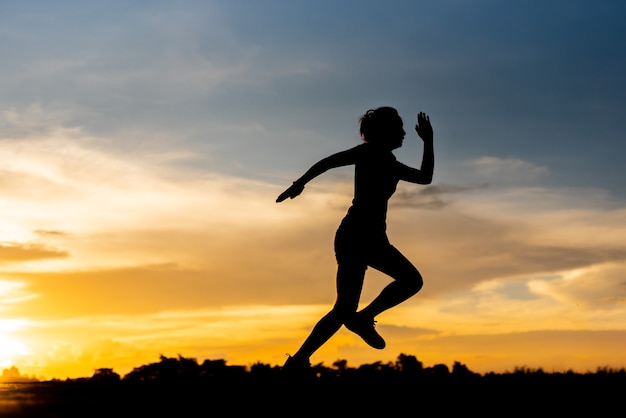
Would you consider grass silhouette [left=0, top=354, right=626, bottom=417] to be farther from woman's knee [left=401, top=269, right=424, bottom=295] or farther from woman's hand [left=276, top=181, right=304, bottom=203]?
woman's hand [left=276, top=181, right=304, bottom=203]

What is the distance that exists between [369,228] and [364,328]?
4.23ft

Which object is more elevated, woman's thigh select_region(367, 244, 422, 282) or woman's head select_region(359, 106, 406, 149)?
woman's head select_region(359, 106, 406, 149)

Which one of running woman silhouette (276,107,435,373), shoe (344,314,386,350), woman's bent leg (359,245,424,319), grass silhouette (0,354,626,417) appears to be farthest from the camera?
shoe (344,314,386,350)

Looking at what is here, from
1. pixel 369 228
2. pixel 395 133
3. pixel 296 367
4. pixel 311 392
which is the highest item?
pixel 395 133

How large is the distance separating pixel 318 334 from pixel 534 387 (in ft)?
8.49

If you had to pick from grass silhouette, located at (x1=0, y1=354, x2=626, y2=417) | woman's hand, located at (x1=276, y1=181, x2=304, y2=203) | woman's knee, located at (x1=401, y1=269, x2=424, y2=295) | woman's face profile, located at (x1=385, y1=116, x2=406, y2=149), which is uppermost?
woman's face profile, located at (x1=385, y1=116, x2=406, y2=149)

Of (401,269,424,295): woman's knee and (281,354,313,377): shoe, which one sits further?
(281,354,313,377): shoe

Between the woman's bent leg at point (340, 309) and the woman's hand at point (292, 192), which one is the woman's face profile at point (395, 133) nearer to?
the woman's hand at point (292, 192)

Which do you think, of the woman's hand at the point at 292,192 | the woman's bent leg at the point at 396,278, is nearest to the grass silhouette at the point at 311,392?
the woman's bent leg at the point at 396,278

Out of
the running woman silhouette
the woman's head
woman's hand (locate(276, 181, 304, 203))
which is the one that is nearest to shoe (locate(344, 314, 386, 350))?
the running woman silhouette

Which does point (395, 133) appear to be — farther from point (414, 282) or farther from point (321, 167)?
point (414, 282)

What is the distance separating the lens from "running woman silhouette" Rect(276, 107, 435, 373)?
952cm

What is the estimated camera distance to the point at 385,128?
9.68 meters

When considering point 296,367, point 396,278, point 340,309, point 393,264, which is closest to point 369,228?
point 393,264
